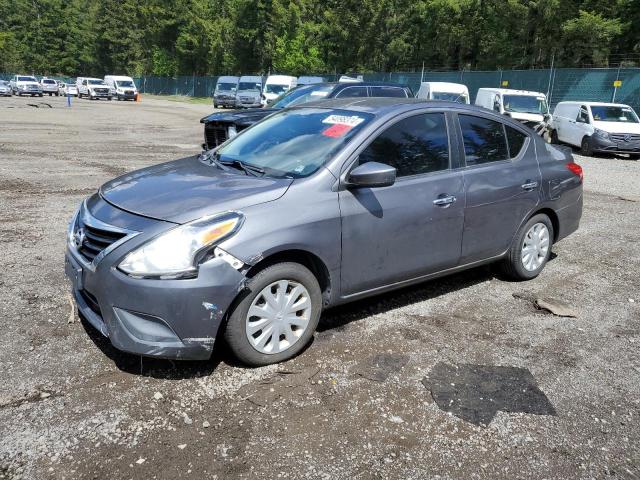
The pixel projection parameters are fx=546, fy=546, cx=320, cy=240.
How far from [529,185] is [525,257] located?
2.40 ft

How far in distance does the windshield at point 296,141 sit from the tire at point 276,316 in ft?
2.42

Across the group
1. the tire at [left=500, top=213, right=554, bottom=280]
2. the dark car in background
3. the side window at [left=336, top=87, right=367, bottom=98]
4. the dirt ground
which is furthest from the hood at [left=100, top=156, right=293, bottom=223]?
the side window at [left=336, top=87, right=367, bottom=98]

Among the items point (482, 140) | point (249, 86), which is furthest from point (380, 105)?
point (249, 86)

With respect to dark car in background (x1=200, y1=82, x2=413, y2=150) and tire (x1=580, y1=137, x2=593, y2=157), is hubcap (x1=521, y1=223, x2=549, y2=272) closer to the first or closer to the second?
dark car in background (x1=200, y1=82, x2=413, y2=150)

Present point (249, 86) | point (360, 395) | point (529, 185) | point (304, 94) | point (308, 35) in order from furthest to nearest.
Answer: point (308, 35) → point (249, 86) → point (304, 94) → point (529, 185) → point (360, 395)

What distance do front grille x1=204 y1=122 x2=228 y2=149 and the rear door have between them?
6.56 meters

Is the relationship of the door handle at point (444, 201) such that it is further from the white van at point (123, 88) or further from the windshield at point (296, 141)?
the white van at point (123, 88)

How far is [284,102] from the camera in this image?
1213 centimetres

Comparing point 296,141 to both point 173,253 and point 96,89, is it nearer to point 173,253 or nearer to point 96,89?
point 173,253

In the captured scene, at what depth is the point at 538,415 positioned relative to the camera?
10.5ft

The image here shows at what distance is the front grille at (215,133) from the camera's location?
10.5m

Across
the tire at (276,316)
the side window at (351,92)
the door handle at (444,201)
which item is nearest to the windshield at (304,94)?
the side window at (351,92)

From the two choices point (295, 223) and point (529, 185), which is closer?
point (295, 223)

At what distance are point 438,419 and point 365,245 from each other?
129 centimetres
